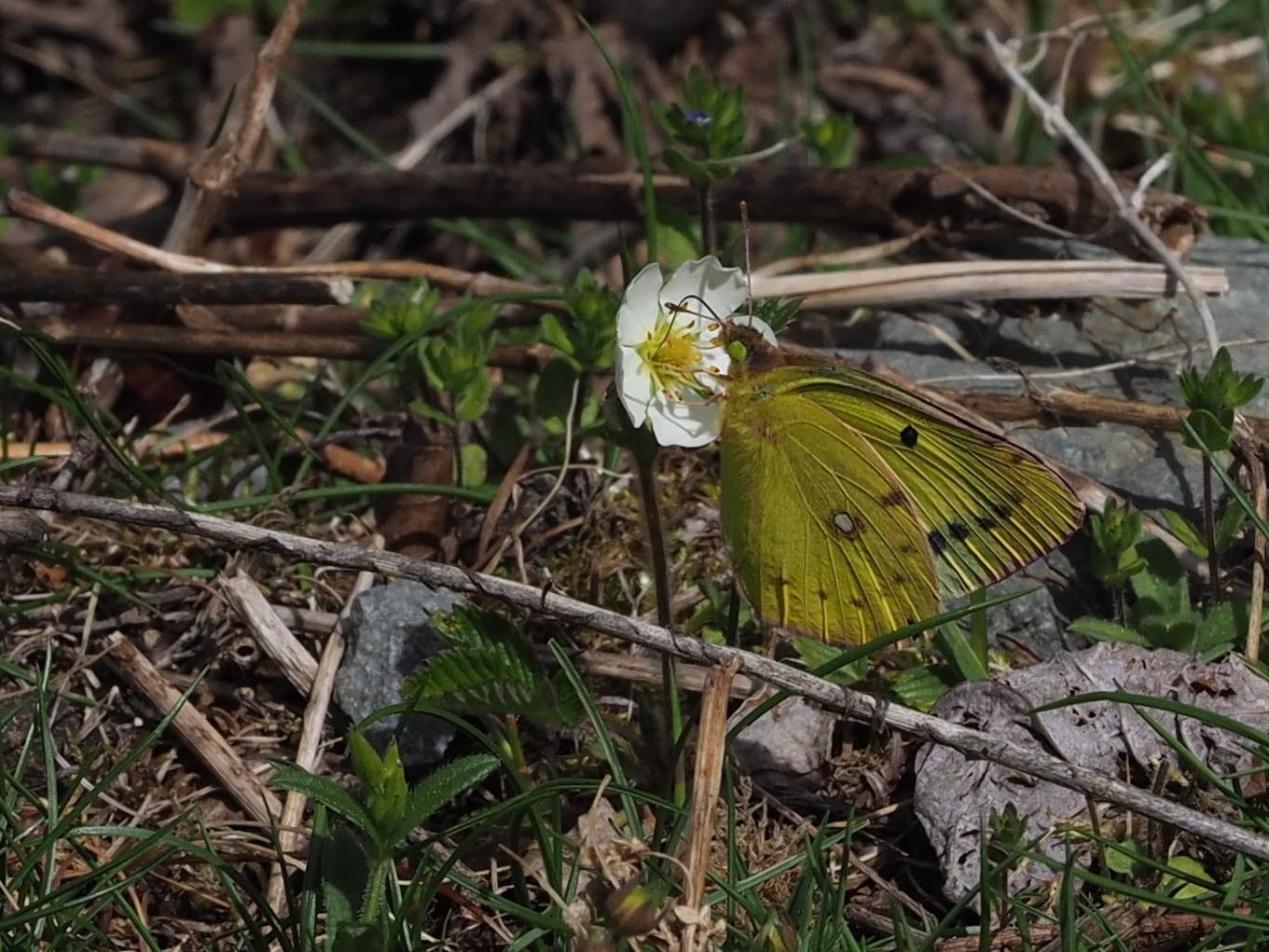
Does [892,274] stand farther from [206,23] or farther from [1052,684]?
[206,23]

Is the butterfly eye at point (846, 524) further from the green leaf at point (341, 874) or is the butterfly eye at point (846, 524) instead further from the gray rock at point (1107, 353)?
the green leaf at point (341, 874)

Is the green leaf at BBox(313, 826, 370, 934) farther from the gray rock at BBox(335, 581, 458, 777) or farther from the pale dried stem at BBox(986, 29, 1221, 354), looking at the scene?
the pale dried stem at BBox(986, 29, 1221, 354)

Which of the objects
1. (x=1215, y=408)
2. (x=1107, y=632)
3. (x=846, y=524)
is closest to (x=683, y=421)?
(x=846, y=524)

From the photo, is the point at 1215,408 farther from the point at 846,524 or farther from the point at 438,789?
the point at 438,789

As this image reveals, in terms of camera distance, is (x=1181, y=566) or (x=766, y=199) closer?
(x=1181, y=566)

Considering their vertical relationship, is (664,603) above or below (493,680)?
above

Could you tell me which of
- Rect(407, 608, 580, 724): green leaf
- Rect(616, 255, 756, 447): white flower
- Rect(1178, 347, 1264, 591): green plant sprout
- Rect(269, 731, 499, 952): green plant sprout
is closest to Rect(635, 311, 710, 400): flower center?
Rect(616, 255, 756, 447): white flower
